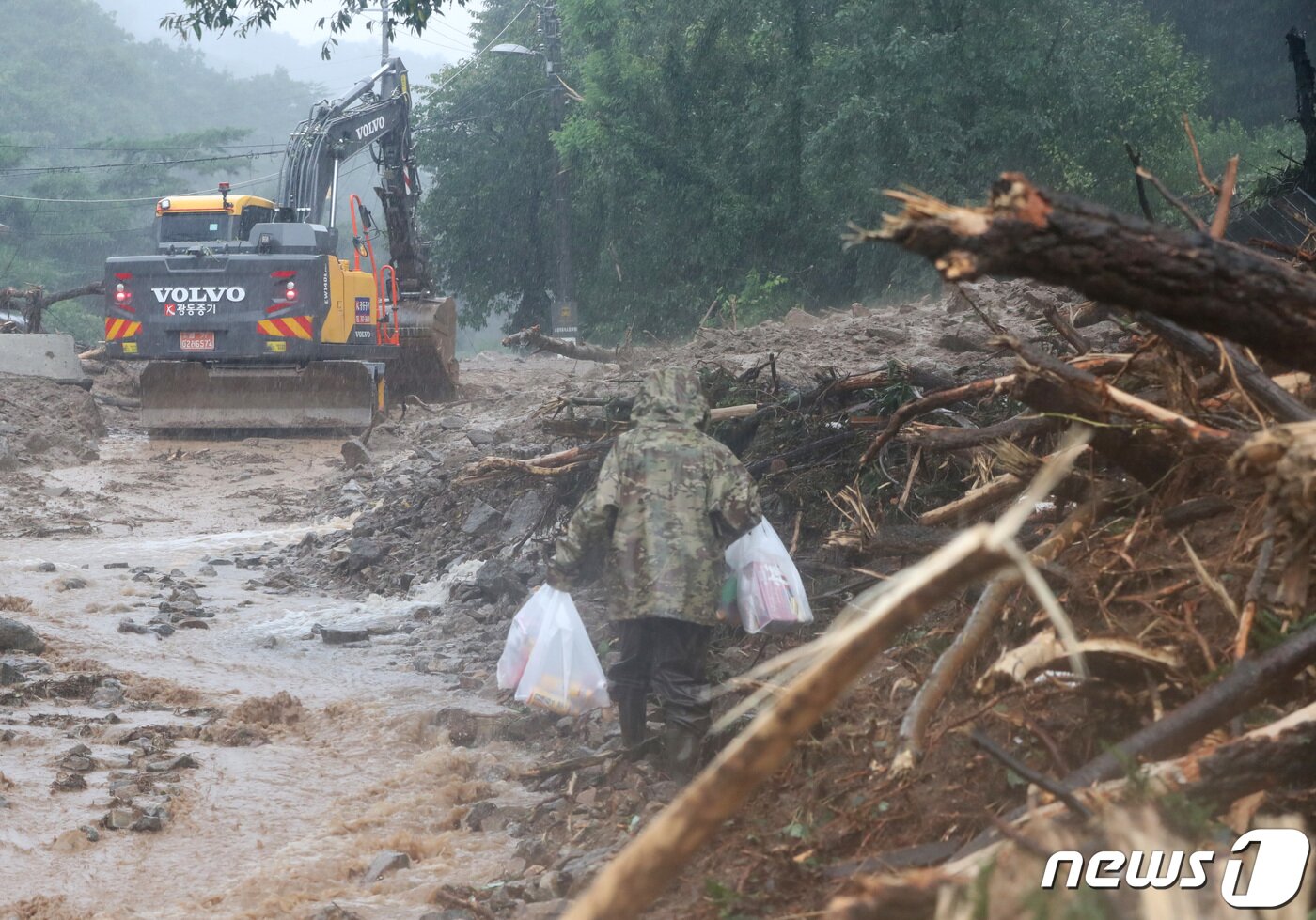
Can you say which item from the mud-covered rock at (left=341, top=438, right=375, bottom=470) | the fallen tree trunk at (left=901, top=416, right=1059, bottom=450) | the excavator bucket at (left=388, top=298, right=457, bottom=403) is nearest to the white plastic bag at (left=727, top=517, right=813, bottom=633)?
the fallen tree trunk at (left=901, top=416, right=1059, bottom=450)


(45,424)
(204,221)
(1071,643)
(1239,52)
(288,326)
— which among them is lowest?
(45,424)

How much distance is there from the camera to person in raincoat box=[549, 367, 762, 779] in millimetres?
5184

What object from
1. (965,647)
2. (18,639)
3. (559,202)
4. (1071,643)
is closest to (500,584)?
(18,639)

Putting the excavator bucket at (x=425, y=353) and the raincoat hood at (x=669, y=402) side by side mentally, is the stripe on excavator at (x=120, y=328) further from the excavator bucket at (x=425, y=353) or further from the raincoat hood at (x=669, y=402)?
the raincoat hood at (x=669, y=402)

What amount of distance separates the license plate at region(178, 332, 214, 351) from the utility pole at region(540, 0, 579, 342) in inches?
417

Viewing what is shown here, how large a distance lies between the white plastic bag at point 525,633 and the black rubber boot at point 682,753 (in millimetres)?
696

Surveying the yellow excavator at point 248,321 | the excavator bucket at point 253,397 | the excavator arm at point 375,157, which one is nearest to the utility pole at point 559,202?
the excavator arm at point 375,157

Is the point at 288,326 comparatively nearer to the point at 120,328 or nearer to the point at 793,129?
the point at 120,328

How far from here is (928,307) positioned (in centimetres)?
A: 1223

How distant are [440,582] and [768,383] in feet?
10.5

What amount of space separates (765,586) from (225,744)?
284 cm

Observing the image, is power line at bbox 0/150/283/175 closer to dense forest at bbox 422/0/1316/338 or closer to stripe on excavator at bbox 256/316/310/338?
dense forest at bbox 422/0/1316/338

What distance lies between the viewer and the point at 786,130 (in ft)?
67.4

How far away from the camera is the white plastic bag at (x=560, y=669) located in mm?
5109
